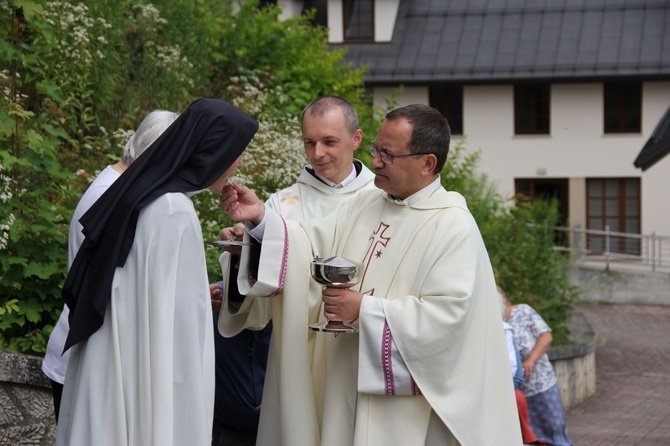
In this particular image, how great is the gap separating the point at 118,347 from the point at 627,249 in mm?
27178

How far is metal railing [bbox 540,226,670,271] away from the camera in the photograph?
86.9 feet

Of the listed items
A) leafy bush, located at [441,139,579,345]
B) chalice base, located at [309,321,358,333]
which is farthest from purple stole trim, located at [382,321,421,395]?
leafy bush, located at [441,139,579,345]

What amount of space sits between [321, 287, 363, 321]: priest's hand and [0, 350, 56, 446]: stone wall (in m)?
2.08

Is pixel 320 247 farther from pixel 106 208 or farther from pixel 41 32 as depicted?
pixel 41 32

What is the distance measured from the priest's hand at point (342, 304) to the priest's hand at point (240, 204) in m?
0.50

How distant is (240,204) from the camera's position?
4.66 metres

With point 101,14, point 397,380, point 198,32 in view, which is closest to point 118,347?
point 397,380

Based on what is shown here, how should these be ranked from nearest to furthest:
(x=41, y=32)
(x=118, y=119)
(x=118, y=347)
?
(x=118, y=347)
(x=41, y=32)
(x=118, y=119)

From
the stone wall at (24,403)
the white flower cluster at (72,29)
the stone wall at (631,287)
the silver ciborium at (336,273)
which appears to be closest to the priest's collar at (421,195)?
the silver ciborium at (336,273)

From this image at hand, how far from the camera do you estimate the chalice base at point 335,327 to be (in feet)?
14.3

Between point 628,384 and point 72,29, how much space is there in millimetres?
9180

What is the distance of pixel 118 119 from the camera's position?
8.97 metres

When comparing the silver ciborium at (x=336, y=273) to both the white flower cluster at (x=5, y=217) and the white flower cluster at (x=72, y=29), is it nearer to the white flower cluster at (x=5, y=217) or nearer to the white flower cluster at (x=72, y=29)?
the white flower cluster at (x=5, y=217)

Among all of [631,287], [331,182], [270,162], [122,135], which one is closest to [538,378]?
[270,162]
